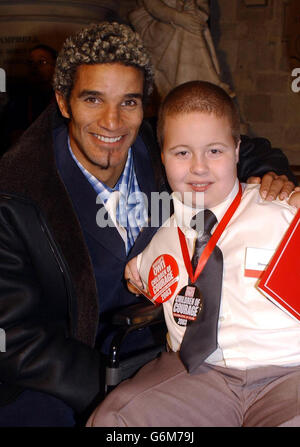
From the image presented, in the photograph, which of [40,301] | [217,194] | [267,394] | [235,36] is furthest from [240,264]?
[235,36]

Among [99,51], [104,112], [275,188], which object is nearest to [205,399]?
[275,188]

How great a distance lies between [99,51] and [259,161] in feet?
2.54

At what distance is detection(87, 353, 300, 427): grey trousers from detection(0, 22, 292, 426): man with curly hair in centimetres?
33

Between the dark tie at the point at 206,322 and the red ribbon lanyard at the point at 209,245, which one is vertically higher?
the red ribbon lanyard at the point at 209,245

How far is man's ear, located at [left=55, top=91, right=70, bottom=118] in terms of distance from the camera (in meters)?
1.94

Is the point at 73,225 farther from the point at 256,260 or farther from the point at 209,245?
the point at 256,260

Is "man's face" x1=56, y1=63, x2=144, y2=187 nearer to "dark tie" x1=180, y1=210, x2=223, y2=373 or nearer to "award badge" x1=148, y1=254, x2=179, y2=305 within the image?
"award badge" x1=148, y1=254, x2=179, y2=305

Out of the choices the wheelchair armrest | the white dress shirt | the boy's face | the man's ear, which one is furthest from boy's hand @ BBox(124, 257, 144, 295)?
the man's ear

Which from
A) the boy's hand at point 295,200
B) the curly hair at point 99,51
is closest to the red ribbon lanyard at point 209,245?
the boy's hand at point 295,200

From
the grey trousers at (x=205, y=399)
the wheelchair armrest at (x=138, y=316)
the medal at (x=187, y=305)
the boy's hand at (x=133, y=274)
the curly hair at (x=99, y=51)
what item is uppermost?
the curly hair at (x=99, y=51)

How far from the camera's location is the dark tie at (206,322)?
139 centimetres

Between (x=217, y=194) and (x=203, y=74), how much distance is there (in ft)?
12.9

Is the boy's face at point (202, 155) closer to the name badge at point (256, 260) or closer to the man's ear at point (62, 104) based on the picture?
the name badge at point (256, 260)

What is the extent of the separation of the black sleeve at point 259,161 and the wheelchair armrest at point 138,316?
2.38 ft
